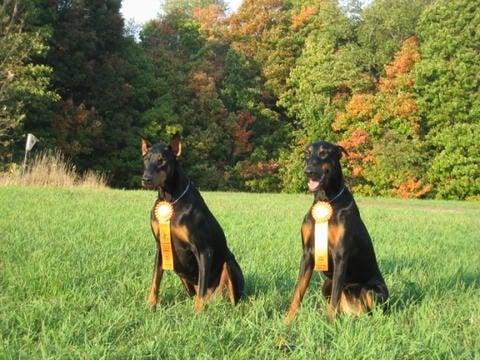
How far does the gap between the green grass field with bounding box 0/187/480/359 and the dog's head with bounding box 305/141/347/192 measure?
2.62 ft

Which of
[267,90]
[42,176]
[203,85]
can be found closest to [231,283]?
[42,176]

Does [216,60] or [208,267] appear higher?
[216,60]

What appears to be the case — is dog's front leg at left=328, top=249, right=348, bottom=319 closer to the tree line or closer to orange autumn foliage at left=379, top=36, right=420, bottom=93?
the tree line

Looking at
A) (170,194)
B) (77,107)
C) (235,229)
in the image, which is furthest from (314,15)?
(170,194)

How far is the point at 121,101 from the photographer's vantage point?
2498 centimetres

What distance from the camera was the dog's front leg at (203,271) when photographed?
11.8 ft

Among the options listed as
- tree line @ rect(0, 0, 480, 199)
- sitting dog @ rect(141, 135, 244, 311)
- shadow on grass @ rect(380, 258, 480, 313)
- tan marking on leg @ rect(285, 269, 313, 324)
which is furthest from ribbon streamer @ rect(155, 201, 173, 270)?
tree line @ rect(0, 0, 480, 199)

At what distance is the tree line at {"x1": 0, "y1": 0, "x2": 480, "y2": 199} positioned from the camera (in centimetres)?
2330

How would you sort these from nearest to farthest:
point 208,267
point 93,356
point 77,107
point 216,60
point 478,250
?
Result: point 93,356 → point 208,267 → point 478,250 → point 77,107 → point 216,60

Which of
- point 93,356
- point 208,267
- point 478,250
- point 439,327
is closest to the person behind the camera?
point 93,356

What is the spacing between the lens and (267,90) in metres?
30.3

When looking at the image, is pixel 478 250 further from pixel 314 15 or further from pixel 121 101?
pixel 314 15

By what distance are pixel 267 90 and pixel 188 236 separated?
27.2 m

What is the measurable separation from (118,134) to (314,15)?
13139 mm
